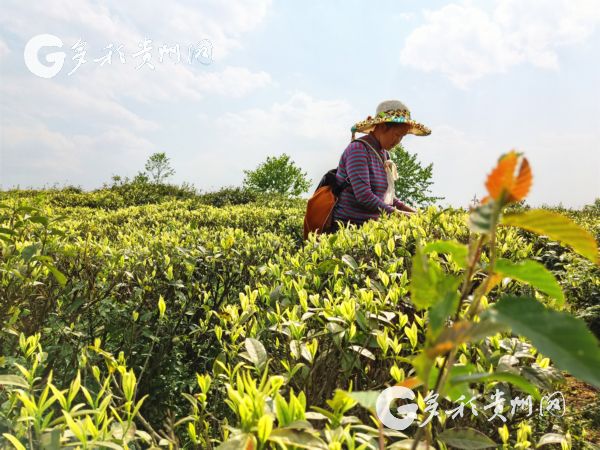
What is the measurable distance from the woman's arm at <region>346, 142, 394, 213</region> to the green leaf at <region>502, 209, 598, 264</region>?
14.3 ft

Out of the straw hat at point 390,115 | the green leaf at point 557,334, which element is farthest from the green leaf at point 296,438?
the straw hat at point 390,115

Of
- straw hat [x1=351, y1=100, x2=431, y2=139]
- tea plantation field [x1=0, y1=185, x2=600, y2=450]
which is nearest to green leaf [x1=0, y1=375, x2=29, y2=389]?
tea plantation field [x1=0, y1=185, x2=600, y2=450]

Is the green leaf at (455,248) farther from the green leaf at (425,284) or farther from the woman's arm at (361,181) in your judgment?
the woman's arm at (361,181)

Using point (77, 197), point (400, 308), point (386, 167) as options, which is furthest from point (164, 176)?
point (400, 308)

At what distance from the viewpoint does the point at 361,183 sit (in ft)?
16.5

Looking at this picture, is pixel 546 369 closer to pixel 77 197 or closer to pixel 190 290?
pixel 190 290

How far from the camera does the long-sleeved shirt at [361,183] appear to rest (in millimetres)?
5008

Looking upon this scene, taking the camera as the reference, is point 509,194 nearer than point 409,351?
Yes

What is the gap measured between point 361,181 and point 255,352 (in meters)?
3.78

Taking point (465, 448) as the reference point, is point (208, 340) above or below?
below

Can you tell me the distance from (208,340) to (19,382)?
174cm

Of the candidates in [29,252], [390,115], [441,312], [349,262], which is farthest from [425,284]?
[390,115]

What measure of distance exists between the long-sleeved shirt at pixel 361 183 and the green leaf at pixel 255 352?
3.67m

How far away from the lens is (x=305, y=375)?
1510 millimetres
